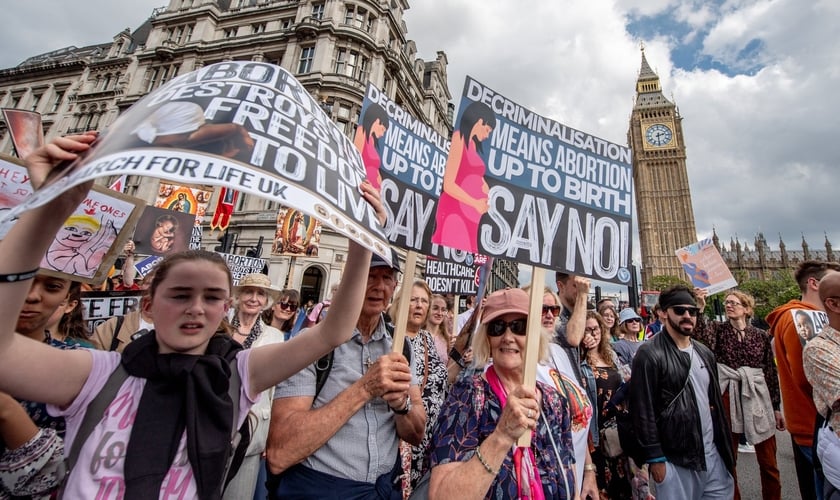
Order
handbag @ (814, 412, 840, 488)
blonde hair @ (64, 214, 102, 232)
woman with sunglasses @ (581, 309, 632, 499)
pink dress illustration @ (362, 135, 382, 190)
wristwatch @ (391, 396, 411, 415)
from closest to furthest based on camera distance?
wristwatch @ (391, 396, 411, 415) < handbag @ (814, 412, 840, 488) < blonde hair @ (64, 214, 102, 232) < pink dress illustration @ (362, 135, 382, 190) < woman with sunglasses @ (581, 309, 632, 499)

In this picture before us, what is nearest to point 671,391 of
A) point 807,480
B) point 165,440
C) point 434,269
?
point 807,480

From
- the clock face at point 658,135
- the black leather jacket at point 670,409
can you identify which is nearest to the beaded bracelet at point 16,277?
the black leather jacket at point 670,409

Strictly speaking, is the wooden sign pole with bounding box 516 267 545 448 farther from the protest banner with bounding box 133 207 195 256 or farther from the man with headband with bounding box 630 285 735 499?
the protest banner with bounding box 133 207 195 256

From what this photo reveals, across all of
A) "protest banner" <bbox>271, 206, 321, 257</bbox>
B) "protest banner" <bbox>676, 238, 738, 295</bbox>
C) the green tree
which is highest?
the green tree

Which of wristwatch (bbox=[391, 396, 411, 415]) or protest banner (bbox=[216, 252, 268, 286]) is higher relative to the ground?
protest banner (bbox=[216, 252, 268, 286])

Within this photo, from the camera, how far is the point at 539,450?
5.81 feet

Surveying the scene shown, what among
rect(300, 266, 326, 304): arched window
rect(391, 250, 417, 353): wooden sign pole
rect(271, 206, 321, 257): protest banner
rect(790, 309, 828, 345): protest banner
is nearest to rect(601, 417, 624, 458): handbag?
rect(790, 309, 828, 345): protest banner

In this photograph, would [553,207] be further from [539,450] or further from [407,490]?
[407,490]

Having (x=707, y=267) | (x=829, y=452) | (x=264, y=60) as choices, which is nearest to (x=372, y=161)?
(x=829, y=452)

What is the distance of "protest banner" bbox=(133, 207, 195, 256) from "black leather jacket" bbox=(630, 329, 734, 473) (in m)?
6.72

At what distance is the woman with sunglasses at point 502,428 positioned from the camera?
150 centimetres

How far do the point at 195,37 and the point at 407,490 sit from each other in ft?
110

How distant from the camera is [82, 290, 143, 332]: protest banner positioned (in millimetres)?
3516

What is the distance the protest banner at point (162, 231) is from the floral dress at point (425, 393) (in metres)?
5.32
